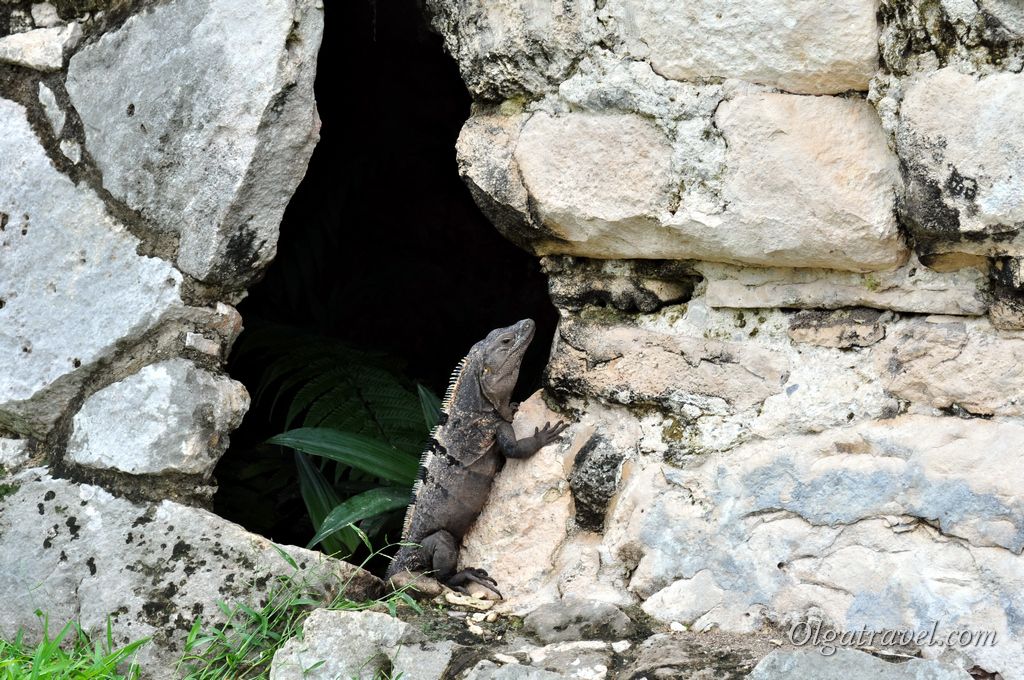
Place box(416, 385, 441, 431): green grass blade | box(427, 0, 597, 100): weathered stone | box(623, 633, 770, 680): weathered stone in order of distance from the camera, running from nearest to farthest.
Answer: box(623, 633, 770, 680): weathered stone, box(427, 0, 597, 100): weathered stone, box(416, 385, 441, 431): green grass blade

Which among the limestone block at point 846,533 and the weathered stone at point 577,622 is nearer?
the limestone block at point 846,533

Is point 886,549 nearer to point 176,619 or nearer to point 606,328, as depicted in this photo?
point 606,328

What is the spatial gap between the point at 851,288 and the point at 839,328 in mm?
110

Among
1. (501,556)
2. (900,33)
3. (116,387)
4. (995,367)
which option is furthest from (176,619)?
(900,33)

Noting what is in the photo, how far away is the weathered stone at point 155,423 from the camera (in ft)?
9.50

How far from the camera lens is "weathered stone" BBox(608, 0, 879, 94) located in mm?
2424

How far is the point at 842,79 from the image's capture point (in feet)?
8.20

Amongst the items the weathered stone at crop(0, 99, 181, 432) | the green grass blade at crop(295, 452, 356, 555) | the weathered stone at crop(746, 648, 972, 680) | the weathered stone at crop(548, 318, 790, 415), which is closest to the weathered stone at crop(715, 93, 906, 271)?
the weathered stone at crop(548, 318, 790, 415)

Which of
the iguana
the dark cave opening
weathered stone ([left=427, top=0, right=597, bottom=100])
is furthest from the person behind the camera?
the dark cave opening

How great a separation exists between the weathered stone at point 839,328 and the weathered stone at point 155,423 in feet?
5.52

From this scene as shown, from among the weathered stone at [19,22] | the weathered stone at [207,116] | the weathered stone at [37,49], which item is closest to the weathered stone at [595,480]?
the weathered stone at [207,116]

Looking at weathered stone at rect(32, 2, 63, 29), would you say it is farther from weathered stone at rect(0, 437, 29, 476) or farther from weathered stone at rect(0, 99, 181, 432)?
weathered stone at rect(0, 437, 29, 476)

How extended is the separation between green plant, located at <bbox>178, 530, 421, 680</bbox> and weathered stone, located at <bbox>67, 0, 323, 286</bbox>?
94 cm

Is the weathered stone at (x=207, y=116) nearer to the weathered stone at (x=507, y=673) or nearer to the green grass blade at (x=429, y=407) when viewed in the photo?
the green grass blade at (x=429, y=407)
